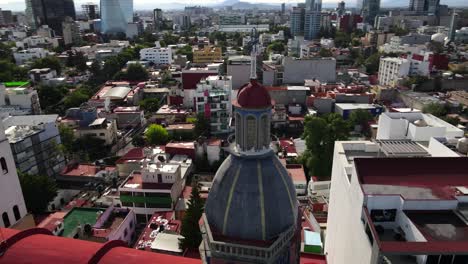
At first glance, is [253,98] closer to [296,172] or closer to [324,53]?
[296,172]

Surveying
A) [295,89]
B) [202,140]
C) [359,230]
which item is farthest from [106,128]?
[359,230]

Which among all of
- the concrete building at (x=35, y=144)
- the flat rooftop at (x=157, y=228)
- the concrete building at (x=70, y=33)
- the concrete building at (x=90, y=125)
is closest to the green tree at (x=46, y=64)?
the concrete building at (x=90, y=125)

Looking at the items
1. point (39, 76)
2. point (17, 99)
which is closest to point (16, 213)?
point (17, 99)

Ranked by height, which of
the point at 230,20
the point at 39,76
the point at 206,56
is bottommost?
the point at 39,76

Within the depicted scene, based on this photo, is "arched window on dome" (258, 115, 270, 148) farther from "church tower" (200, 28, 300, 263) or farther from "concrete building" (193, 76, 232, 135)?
"concrete building" (193, 76, 232, 135)

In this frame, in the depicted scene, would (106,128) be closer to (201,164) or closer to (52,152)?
(52,152)

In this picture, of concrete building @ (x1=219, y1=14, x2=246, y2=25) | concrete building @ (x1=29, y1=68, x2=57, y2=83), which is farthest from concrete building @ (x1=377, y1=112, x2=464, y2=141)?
concrete building @ (x1=219, y1=14, x2=246, y2=25)
